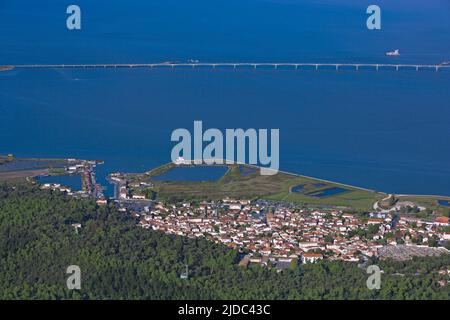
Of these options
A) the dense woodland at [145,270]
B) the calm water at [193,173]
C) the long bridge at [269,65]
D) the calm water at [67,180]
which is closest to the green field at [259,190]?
the calm water at [193,173]

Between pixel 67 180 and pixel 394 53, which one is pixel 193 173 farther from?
pixel 394 53

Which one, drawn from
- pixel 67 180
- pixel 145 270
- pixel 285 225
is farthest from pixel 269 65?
pixel 145 270

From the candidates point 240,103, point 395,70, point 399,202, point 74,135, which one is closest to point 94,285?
point 399,202

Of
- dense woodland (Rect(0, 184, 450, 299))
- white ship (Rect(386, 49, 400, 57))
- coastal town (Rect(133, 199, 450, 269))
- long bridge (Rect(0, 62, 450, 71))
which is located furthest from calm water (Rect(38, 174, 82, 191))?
white ship (Rect(386, 49, 400, 57))

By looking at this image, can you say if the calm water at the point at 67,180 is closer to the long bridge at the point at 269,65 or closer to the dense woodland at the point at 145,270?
the dense woodland at the point at 145,270

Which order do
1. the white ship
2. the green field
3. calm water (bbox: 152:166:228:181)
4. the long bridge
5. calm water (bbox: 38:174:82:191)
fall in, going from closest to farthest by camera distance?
the green field
calm water (bbox: 38:174:82:191)
calm water (bbox: 152:166:228:181)
the long bridge
the white ship

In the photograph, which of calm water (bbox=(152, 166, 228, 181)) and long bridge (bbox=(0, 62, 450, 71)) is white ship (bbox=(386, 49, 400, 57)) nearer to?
long bridge (bbox=(0, 62, 450, 71))

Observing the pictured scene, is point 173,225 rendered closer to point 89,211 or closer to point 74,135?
point 89,211
